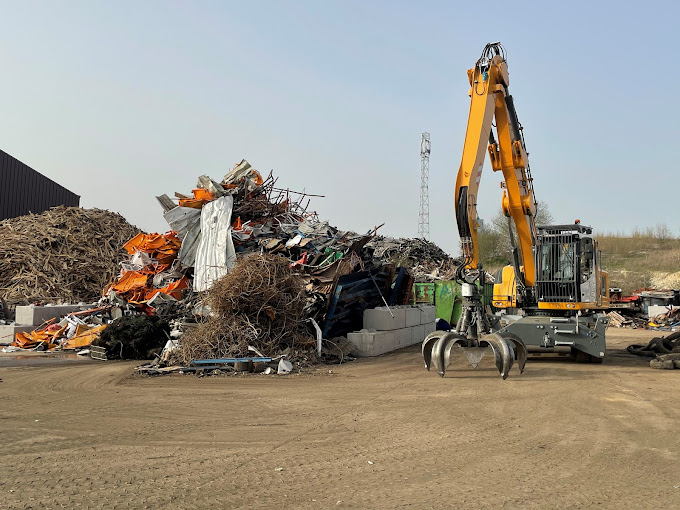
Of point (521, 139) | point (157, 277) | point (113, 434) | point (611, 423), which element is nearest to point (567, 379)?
point (611, 423)

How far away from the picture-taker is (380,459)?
577cm

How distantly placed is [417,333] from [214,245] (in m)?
6.80

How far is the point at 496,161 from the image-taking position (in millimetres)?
13852

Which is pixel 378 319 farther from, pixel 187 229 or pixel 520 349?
pixel 187 229

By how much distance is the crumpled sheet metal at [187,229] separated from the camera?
16562mm

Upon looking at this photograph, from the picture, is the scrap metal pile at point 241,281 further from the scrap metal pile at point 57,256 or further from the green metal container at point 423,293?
the scrap metal pile at point 57,256

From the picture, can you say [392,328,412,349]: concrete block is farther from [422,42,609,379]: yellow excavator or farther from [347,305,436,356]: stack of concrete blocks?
[422,42,609,379]: yellow excavator

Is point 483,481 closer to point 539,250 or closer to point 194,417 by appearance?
point 194,417

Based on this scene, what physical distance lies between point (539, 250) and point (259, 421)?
946 cm

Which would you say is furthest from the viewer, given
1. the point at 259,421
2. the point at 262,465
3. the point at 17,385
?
the point at 17,385

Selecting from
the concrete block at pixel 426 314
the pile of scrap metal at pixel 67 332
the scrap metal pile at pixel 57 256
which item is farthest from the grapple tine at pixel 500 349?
the scrap metal pile at pixel 57 256

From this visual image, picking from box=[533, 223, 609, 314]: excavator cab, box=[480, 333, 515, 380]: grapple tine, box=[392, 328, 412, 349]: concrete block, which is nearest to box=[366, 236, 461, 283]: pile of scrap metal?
box=[392, 328, 412, 349]: concrete block

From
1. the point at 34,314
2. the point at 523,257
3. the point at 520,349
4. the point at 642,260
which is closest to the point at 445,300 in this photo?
the point at 523,257

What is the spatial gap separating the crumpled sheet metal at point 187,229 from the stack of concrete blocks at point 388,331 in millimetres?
5258
